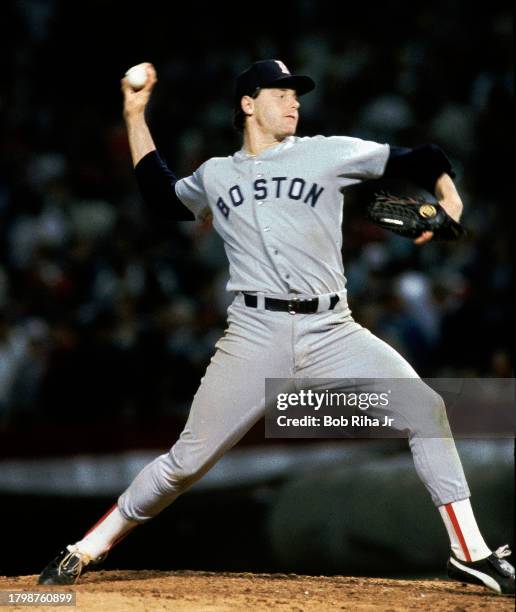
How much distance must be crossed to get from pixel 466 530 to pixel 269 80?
162 centimetres

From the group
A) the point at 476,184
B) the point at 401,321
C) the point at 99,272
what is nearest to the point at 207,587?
the point at 401,321

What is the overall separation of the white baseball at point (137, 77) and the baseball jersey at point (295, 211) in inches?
23.0

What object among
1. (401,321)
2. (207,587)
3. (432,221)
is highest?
(432,221)

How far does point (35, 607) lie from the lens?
3.67 m

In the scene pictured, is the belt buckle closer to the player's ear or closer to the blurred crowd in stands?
the player's ear

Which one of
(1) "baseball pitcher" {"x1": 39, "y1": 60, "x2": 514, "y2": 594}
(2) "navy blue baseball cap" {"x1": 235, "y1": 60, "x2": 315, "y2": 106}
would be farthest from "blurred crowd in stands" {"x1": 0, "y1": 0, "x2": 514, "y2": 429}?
(2) "navy blue baseball cap" {"x1": 235, "y1": 60, "x2": 315, "y2": 106}

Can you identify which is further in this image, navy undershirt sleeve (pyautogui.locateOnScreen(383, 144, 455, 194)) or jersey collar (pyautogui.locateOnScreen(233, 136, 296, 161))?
jersey collar (pyautogui.locateOnScreen(233, 136, 296, 161))

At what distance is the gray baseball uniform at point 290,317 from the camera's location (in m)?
3.82

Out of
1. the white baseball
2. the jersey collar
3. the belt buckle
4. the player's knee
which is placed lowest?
the player's knee

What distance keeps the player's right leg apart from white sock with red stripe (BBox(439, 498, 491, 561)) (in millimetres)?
684

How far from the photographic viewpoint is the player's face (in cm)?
399

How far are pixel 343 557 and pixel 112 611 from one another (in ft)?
10.1

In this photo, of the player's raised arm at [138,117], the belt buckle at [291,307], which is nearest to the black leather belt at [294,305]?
the belt buckle at [291,307]

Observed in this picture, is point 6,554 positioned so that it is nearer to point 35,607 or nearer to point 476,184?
point 35,607
